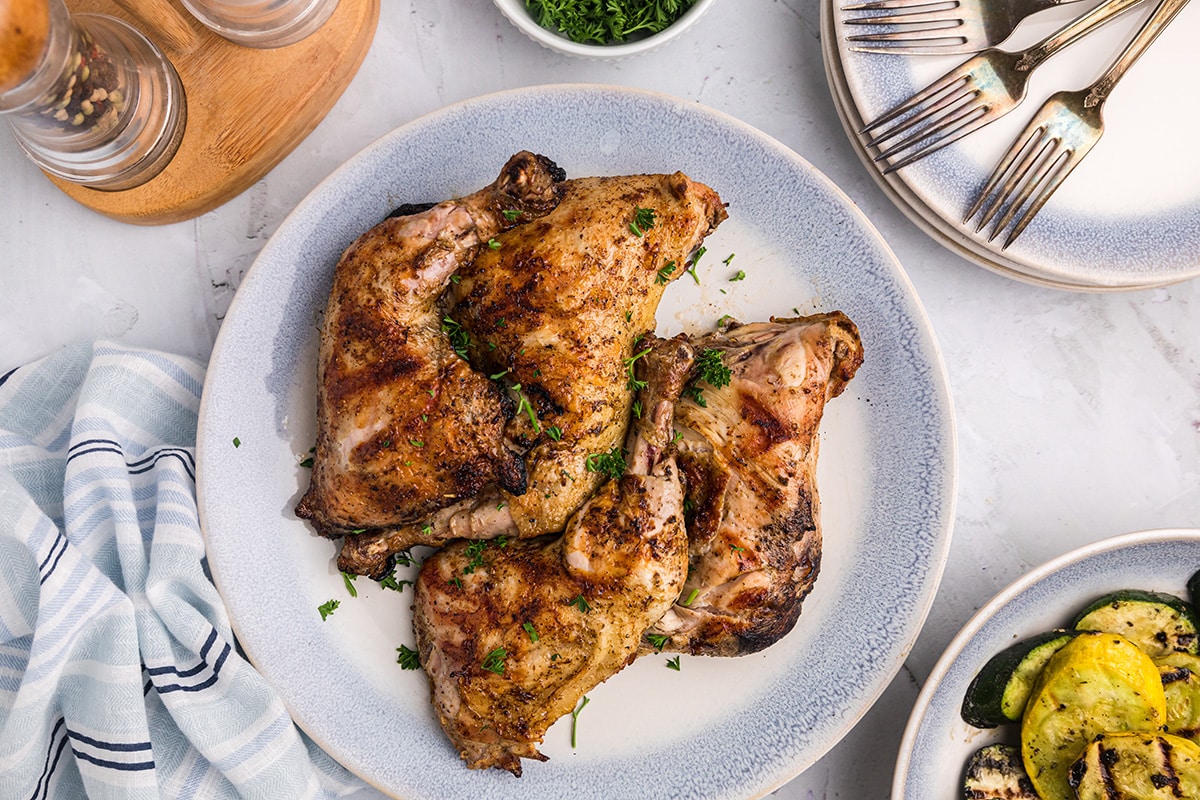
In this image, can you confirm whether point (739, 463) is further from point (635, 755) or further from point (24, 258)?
point (24, 258)

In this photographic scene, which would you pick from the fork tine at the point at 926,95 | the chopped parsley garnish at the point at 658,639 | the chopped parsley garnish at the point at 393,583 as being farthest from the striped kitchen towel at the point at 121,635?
the fork tine at the point at 926,95

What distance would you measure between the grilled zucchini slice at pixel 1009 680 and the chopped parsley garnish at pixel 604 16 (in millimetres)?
2160

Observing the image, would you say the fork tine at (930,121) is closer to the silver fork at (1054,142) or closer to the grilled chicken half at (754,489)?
the silver fork at (1054,142)

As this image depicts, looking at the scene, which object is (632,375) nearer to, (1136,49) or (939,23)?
(939,23)

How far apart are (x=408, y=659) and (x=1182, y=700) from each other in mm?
2315

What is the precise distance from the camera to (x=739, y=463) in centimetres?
232

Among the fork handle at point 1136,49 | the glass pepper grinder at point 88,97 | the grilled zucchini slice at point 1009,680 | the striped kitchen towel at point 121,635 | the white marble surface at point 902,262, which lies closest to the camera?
the glass pepper grinder at point 88,97

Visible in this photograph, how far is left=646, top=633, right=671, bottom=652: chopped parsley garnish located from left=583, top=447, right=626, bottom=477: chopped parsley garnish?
459mm

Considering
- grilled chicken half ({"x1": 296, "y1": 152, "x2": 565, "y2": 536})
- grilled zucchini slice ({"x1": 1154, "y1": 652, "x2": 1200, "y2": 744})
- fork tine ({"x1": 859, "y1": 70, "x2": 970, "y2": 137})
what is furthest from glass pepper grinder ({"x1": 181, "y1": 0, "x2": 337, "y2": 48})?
grilled zucchini slice ({"x1": 1154, "y1": 652, "x2": 1200, "y2": 744})

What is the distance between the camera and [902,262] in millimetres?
2895

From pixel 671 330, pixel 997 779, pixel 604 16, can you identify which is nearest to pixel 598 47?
pixel 604 16

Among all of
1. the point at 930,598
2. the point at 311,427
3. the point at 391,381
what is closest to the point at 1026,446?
the point at 930,598

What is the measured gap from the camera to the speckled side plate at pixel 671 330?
2600 millimetres

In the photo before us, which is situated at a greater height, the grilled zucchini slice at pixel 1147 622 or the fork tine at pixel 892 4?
the fork tine at pixel 892 4
